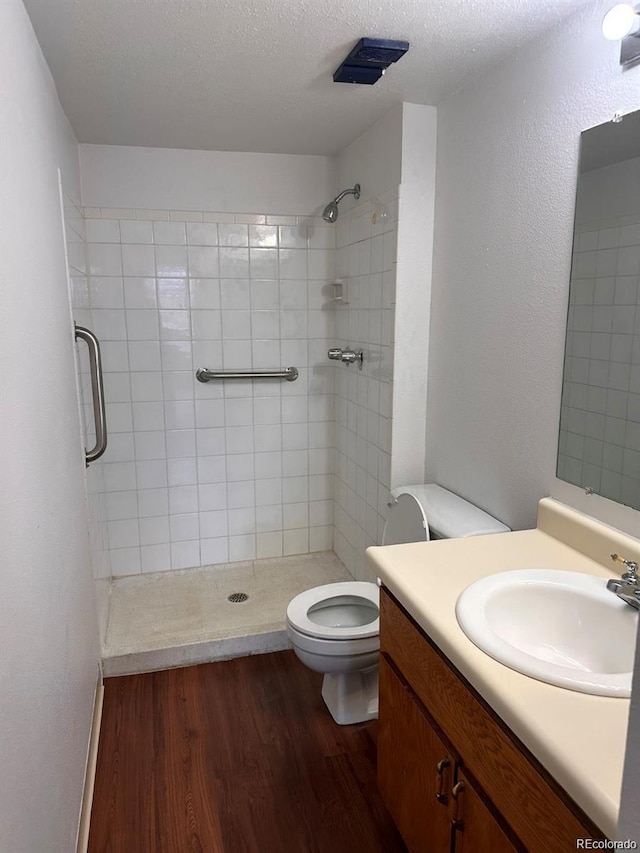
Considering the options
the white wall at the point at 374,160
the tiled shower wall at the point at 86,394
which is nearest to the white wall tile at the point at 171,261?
the tiled shower wall at the point at 86,394

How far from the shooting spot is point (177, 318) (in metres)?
2.85

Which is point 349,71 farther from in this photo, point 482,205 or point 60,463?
point 60,463

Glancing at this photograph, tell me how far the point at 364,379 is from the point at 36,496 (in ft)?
5.48

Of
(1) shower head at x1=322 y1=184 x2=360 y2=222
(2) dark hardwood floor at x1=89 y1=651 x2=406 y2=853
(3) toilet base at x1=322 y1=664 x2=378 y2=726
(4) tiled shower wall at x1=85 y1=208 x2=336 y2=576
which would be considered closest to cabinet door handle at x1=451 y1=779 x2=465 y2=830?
(2) dark hardwood floor at x1=89 y1=651 x2=406 y2=853

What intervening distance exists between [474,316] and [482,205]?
35 centimetres

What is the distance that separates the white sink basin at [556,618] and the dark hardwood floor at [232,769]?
0.80 metres

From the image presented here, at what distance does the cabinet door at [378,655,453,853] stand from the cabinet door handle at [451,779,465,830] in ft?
0.10

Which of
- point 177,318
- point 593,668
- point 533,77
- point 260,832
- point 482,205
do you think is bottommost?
point 260,832

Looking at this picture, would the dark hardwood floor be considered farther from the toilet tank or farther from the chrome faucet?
the chrome faucet

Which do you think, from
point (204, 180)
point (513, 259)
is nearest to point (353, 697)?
point (513, 259)

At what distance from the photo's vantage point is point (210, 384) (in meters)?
2.96

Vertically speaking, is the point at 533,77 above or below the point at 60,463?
above

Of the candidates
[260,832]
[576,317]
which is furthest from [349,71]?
[260,832]

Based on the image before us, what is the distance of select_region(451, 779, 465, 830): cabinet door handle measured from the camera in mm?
1115
